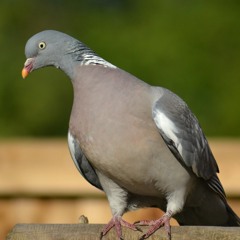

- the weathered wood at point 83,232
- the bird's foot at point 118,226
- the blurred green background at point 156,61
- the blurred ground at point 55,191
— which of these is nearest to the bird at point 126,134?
the bird's foot at point 118,226

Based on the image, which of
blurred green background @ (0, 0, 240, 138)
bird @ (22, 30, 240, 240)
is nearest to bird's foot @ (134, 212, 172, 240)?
bird @ (22, 30, 240, 240)

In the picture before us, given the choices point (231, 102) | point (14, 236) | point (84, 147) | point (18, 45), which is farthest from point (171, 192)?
point (18, 45)

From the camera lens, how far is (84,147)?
4.38 m

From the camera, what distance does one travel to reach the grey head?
4465mm

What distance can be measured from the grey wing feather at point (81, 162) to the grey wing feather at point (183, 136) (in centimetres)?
45

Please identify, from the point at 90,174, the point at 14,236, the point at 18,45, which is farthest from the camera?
the point at 18,45

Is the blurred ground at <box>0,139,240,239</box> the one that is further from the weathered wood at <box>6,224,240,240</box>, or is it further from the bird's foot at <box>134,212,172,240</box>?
the weathered wood at <box>6,224,240,240</box>

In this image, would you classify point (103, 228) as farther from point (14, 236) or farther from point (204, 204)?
point (204, 204)

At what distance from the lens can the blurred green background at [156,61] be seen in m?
8.42

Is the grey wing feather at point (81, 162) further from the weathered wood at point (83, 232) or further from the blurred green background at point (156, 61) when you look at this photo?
the blurred green background at point (156, 61)

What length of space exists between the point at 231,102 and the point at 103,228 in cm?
449

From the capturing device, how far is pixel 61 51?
14.7 ft

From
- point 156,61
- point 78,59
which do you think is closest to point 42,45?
point 78,59

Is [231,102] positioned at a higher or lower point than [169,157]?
lower
